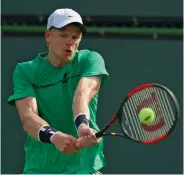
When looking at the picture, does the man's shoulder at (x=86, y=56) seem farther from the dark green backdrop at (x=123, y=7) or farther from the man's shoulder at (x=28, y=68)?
the dark green backdrop at (x=123, y=7)

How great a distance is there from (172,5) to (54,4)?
957mm

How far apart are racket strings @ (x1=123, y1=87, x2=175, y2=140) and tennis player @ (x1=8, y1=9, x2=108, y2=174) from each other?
8.8 inches

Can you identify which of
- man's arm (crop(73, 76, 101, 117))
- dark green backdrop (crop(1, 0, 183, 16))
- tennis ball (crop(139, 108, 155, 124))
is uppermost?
dark green backdrop (crop(1, 0, 183, 16))

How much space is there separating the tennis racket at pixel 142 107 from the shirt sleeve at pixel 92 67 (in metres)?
0.28

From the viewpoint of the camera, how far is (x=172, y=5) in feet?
21.6

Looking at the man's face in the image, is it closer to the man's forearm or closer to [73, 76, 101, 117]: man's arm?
[73, 76, 101, 117]: man's arm

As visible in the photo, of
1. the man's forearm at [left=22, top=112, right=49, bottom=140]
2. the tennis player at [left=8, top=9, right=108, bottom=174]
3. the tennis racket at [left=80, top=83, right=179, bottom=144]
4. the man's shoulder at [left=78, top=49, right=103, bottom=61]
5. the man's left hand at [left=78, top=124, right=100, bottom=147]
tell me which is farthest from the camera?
the man's shoulder at [left=78, top=49, right=103, bottom=61]

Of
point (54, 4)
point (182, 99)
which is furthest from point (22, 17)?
point (182, 99)

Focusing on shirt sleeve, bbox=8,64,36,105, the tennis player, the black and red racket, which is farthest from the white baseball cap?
the black and red racket

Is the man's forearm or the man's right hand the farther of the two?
the man's forearm

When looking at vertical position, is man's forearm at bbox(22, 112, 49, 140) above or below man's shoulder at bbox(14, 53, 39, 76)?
below

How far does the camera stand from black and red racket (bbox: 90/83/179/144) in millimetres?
4098

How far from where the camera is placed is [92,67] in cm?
441

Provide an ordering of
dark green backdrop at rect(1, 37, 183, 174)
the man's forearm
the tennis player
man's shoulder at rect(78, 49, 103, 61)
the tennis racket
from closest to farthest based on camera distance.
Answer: the tennis racket < the man's forearm < the tennis player < man's shoulder at rect(78, 49, 103, 61) < dark green backdrop at rect(1, 37, 183, 174)
